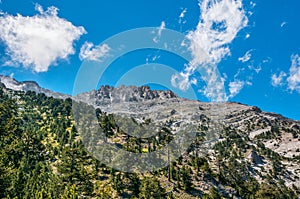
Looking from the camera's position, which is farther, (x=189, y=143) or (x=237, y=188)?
(x=189, y=143)

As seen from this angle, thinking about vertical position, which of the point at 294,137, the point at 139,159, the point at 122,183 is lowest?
the point at 122,183

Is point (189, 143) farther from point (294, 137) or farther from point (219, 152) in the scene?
point (294, 137)

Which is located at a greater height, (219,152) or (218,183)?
(219,152)

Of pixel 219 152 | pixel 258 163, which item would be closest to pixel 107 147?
pixel 219 152

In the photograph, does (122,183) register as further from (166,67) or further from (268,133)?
(268,133)

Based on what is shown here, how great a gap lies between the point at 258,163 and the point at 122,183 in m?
80.8

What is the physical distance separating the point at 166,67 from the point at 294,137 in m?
144

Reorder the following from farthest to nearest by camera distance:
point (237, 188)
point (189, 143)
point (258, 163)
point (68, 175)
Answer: point (258, 163)
point (189, 143)
point (237, 188)
point (68, 175)

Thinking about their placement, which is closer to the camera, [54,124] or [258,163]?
[54,124]

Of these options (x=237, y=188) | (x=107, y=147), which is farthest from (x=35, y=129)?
(x=237, y=188)

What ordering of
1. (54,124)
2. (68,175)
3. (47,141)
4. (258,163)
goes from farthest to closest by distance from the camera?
(258,163), (54,124), (47,141), (68,175)

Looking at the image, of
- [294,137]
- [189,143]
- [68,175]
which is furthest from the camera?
[294,137]

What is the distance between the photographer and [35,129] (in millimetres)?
95938

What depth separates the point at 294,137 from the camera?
16062 centimetres
